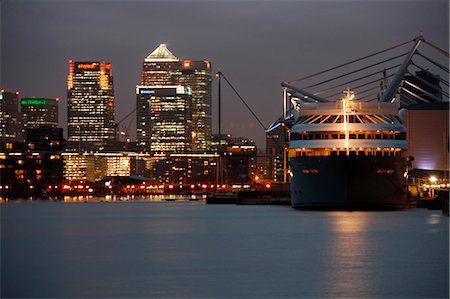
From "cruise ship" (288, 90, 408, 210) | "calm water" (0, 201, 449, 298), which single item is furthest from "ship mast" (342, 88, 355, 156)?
"calm water" (0, 201, 449, 298)

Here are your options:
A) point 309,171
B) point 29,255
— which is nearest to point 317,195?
point 309,171

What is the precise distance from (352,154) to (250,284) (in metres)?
39.6

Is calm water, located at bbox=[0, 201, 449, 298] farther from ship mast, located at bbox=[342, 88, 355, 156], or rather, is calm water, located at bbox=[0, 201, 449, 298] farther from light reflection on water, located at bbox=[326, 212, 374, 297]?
ship mast, located at bbox=[342, 88, 355, 156]

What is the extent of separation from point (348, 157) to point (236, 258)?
29.3 metres

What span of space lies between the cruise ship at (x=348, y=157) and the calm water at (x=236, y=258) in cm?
161

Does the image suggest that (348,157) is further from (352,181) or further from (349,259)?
(349,259)

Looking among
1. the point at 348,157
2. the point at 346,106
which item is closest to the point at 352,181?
the point at 348,157

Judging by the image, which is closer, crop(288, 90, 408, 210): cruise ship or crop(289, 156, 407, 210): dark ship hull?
crop(289, 156, 407, 210): dark ship hull

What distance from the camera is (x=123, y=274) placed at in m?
46.5

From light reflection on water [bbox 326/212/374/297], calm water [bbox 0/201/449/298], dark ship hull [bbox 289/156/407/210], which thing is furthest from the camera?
dark ship hull [bbox 289/156/407/210]

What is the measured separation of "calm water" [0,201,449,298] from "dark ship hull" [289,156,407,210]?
43.1 inches

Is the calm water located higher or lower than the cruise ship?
lower

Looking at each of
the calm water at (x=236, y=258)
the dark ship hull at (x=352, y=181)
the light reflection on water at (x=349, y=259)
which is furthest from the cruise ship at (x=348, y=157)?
the light reflection on water at (x=349, y=259)

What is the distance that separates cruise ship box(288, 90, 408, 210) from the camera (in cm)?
8125
